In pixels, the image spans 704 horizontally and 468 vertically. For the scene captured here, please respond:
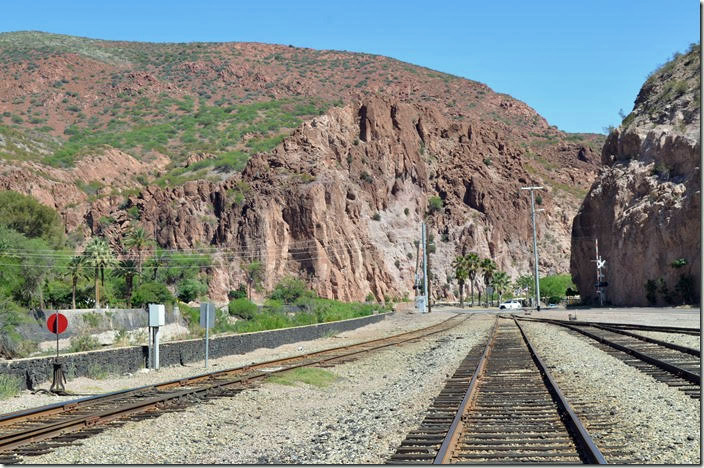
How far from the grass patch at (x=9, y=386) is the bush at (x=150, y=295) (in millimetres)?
47953

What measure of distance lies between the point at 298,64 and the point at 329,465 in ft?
606

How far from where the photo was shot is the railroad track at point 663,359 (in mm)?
14644

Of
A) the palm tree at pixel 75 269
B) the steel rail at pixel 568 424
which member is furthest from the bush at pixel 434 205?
the steel rail at pixel 568 424

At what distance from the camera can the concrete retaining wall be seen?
57.2ft

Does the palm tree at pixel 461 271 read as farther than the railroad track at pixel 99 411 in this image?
Yes

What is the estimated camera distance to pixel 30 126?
139 m

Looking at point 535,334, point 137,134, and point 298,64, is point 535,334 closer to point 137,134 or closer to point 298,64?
point 137,134

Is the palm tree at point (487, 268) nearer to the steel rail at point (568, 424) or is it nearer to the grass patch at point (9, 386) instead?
the grass patch at point (9, 386)

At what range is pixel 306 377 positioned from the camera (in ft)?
61.3

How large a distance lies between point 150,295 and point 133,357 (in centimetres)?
4454

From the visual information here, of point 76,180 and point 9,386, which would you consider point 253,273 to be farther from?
point 9,386

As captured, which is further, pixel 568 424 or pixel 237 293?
pixel 237 293

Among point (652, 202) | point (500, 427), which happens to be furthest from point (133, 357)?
point (652, 202)

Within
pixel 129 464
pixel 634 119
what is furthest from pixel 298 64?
pixel 129 464
